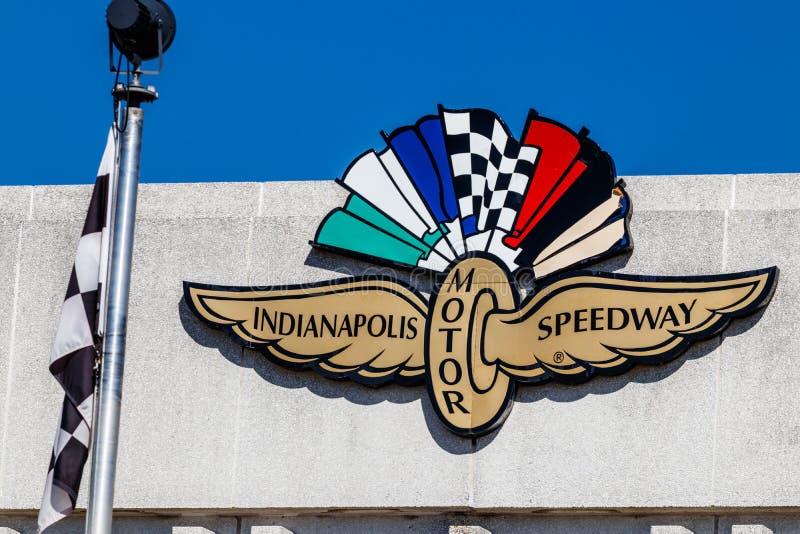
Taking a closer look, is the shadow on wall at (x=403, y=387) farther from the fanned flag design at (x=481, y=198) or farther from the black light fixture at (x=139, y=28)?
the black light fixture at (x=139, y=28)

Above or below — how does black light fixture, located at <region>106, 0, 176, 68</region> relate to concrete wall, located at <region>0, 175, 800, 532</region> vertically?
Answer: above

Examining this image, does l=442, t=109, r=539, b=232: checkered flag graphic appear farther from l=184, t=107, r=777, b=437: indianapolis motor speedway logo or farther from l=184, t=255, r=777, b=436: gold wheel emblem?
l=184, t=255, r=777, b=436: gold wheel emblem

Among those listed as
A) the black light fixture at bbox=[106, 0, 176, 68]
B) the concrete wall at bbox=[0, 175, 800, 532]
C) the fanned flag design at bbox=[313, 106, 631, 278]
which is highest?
the black light fixture at bbox=[106, 0, 176, 68]

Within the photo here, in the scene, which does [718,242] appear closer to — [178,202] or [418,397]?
[418,397]

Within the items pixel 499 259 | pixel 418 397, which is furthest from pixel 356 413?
pixel 499 259

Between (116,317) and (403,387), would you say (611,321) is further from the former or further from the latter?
(116,317)

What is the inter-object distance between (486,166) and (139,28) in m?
3.39

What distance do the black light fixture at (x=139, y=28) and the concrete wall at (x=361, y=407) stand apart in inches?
114

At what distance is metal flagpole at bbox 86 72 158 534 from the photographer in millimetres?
9039

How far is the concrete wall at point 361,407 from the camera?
1107 centimetres

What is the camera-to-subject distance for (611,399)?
11305 mm

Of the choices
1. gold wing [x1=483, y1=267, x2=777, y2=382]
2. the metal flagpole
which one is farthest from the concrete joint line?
gold wing [x1=483, y1=267, x2=777, y2=382]

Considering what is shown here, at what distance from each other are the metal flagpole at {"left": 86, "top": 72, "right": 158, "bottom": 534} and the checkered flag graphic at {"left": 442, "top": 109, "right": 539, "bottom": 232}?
9.95 feet

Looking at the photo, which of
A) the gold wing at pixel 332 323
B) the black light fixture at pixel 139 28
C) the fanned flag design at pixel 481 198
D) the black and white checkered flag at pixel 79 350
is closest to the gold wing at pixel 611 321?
the fanned flag design at pixel 481 198
